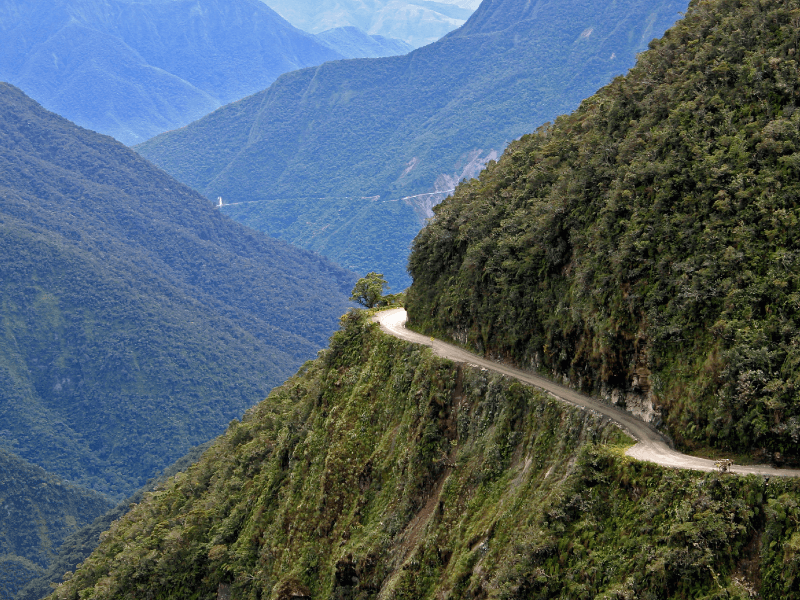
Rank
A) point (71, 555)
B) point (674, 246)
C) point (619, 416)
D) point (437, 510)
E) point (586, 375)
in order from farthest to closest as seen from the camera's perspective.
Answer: point (71, 555)
point (437, 510)
point (586, 375)
point (619, 416)
point (674, 246)

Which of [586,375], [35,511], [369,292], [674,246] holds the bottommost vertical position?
[35,511]

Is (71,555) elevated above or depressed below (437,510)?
below

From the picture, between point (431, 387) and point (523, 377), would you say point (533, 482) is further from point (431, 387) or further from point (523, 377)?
point (431, 387)

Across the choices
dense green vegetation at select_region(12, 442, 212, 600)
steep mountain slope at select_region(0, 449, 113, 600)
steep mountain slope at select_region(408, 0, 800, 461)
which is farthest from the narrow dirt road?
steep mountain slope at select_region(0, 449, 113, 600)

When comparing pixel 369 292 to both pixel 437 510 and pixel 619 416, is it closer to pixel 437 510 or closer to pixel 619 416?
pixel 437 510

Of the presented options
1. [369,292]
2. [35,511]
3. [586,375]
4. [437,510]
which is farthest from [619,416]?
[35,511]

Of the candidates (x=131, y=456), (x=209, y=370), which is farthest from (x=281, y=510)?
(x=209, y=370)

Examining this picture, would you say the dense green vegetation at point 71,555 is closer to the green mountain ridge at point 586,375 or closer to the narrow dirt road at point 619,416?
the green mountain ridge at point 586,375
